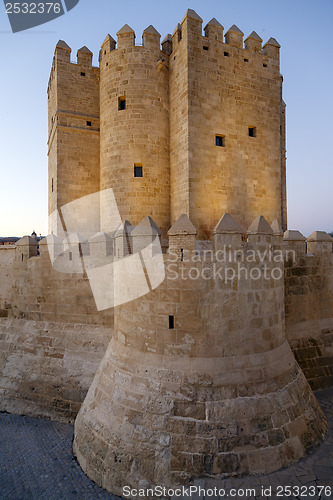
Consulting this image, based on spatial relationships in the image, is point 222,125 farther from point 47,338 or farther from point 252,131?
point 47,338

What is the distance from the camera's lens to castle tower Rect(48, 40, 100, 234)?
480 inches

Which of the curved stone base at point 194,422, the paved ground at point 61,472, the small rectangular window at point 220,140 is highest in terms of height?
the small rectangular window at point 220,140

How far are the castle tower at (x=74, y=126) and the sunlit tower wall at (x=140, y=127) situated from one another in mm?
1497

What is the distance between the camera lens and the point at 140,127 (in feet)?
37.0

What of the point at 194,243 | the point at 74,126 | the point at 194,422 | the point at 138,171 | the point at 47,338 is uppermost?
the point at 74,126

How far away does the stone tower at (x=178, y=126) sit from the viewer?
10.4 meters

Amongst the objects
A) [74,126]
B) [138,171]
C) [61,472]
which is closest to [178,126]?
[138,171]

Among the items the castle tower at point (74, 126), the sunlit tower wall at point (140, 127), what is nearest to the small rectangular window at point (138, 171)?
the sunlit tower wall at point (140, 127)

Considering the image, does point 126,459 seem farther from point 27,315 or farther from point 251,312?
point 27,315

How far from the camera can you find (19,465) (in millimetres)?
6406

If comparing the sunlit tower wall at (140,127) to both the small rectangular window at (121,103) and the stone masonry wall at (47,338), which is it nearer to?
the small rectangular window at (121,103)

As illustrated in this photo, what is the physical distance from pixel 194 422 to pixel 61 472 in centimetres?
315

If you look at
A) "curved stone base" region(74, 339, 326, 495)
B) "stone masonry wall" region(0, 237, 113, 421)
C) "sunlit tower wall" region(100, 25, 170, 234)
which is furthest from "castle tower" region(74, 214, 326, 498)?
→ "sunlit tower wall" region(100, 25, 170, 234)

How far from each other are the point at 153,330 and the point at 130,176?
23.3 feet
